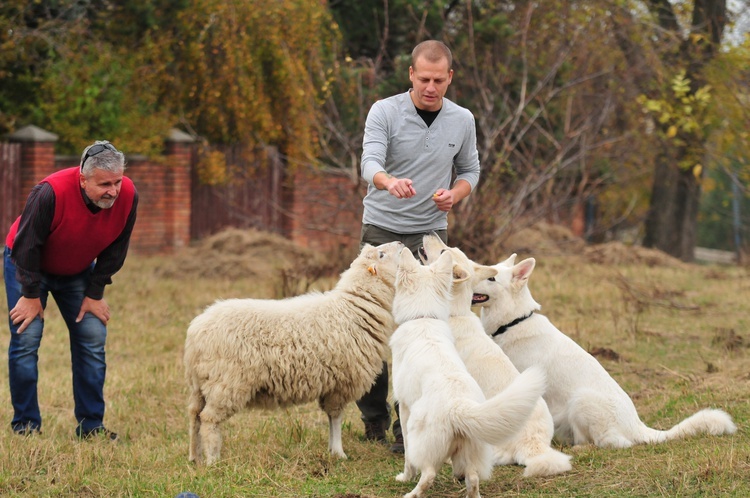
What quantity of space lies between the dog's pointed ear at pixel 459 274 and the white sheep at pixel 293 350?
0.47 m

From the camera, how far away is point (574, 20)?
62.6 ft

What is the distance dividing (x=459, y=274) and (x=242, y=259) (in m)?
10.7

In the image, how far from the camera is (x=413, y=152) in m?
6.03

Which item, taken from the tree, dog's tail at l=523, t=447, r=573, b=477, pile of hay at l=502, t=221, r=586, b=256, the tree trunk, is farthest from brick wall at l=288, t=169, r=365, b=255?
dog's tail at l=523, t=447, r=573, b=477

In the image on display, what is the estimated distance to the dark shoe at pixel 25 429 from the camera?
253 inches

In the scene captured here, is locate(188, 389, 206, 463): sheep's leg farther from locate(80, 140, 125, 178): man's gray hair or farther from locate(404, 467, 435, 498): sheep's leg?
locate(404, 467, 435, 498): sheep's leg

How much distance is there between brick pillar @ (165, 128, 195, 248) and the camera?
1909 centimetres

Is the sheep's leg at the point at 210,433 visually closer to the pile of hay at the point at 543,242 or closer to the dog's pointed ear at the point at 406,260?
the dog's pointed ear at the point at 406,260

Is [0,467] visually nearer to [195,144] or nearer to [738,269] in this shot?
[195,144]

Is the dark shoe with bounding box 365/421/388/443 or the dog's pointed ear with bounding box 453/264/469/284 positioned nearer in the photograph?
the dog's pointed ear with bounding box 453/264/469/284

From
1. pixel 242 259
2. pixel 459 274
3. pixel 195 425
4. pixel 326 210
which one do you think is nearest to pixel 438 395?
pixel 459 274

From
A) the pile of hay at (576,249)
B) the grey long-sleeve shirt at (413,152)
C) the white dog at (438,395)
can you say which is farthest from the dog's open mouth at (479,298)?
the pile of hay at (576,249)

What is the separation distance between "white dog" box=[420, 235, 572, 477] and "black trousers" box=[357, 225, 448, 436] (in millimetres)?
277

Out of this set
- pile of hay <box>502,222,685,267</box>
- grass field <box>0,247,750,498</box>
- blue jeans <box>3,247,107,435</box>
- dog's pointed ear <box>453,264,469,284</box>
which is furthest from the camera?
pile of hay <box>502,222,685,267</box>
